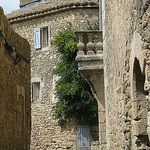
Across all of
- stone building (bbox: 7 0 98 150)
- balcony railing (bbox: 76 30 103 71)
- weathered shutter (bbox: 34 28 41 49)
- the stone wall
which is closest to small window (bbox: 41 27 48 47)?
stone building (bbox: 7 0 98 150)

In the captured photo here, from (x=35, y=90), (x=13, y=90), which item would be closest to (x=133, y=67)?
(x=13, y=90)

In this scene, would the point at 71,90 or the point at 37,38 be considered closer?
the point at 71,90

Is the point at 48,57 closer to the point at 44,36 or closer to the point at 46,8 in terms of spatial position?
the point at 44,36

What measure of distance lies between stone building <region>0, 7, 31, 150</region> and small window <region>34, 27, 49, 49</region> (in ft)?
33.1

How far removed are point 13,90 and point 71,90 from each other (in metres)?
9.46

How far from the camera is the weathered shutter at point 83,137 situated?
745 inches

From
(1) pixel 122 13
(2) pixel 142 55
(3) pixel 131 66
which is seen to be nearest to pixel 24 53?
(1) pixel 122 13

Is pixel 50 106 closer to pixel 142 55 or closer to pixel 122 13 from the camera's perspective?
pixel 122 13

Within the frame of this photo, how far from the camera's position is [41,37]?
2138 centimetres

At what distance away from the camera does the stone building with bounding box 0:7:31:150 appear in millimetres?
8094

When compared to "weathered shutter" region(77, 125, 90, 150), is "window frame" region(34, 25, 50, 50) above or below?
above

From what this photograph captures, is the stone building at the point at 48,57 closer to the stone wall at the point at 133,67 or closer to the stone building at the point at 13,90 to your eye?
the stone building at the point at 13,90

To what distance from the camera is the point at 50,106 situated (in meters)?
20.0

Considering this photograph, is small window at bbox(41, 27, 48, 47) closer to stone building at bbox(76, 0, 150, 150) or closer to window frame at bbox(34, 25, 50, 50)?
window frame at bbox(34, 25, 50, 50)
